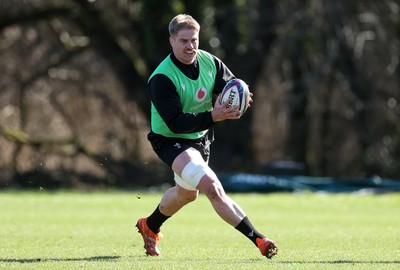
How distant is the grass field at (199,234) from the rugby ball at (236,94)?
132 centimetres

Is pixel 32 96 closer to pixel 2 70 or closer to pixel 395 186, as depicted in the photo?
Answer: pixel 2 70

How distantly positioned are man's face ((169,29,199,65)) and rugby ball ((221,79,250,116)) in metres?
0.49

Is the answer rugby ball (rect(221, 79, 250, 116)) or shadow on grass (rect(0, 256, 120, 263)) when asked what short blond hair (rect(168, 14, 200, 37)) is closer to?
rugby ball (rect(221, 79, 250, 116))

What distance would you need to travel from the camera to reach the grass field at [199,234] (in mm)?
8344

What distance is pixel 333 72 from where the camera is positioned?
2634cm

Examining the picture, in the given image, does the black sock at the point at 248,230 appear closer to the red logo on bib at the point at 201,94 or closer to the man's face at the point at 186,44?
the red logo on bib at the point at 201,94

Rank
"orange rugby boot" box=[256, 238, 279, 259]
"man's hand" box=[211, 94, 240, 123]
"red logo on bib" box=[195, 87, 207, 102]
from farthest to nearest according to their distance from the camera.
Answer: "red logo on bib" box=[195, 87, 207, 102] → "man's hand" box=[211, 94, 240, 123] → "orange rugby boot" box=[256, 238, 279, 259]

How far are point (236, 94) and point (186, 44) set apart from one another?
68cm

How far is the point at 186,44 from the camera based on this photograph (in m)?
8.77

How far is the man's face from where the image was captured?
28.6 ft

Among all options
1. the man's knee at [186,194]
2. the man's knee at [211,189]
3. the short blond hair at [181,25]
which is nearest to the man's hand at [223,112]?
the man's knee at [211,189]

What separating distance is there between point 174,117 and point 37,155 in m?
16.7

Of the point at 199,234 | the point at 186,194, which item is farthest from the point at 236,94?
the point at 199,234

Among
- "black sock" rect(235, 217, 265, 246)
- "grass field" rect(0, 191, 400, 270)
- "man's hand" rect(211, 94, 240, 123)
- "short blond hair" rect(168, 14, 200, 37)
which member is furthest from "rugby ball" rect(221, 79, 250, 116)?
"grass field" rect(0, 191, 400, 270)
